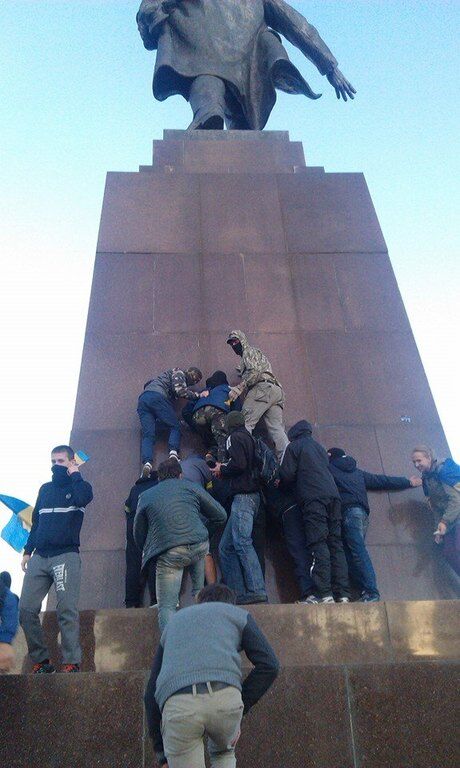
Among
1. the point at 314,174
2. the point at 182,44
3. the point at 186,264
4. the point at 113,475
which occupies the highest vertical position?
the point at 182,44

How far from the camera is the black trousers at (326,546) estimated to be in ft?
21.9

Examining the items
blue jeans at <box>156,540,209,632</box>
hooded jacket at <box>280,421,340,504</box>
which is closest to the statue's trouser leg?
hooded jacket at <box>280,421,340,504</box>

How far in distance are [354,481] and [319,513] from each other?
106 centimetres

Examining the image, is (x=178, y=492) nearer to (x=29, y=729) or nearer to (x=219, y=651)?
(x=29, y=729)

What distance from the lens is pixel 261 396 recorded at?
8648 millimetres

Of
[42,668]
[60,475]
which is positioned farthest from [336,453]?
[42,668]

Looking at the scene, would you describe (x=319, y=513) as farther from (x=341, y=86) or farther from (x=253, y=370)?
(x=341, y=86)

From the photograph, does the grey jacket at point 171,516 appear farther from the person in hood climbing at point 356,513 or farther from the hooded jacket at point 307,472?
the person in hood climbing at point 356,513

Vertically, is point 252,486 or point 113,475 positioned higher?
point 113,475

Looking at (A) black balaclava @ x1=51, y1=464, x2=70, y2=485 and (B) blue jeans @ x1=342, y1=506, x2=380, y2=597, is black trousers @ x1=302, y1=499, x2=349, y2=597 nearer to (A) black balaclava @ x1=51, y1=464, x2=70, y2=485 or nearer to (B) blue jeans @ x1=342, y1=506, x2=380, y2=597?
(B) blue jeans @ x1=342, y1=506, x2=380, y2=597

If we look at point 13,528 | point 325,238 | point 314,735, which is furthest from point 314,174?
point 314,735

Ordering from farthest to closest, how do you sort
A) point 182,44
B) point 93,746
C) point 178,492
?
1. point 182,44
2. point 178,492
3. point 93,746

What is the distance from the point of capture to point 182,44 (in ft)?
48.5

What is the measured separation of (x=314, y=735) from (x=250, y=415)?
4064 millimetres
